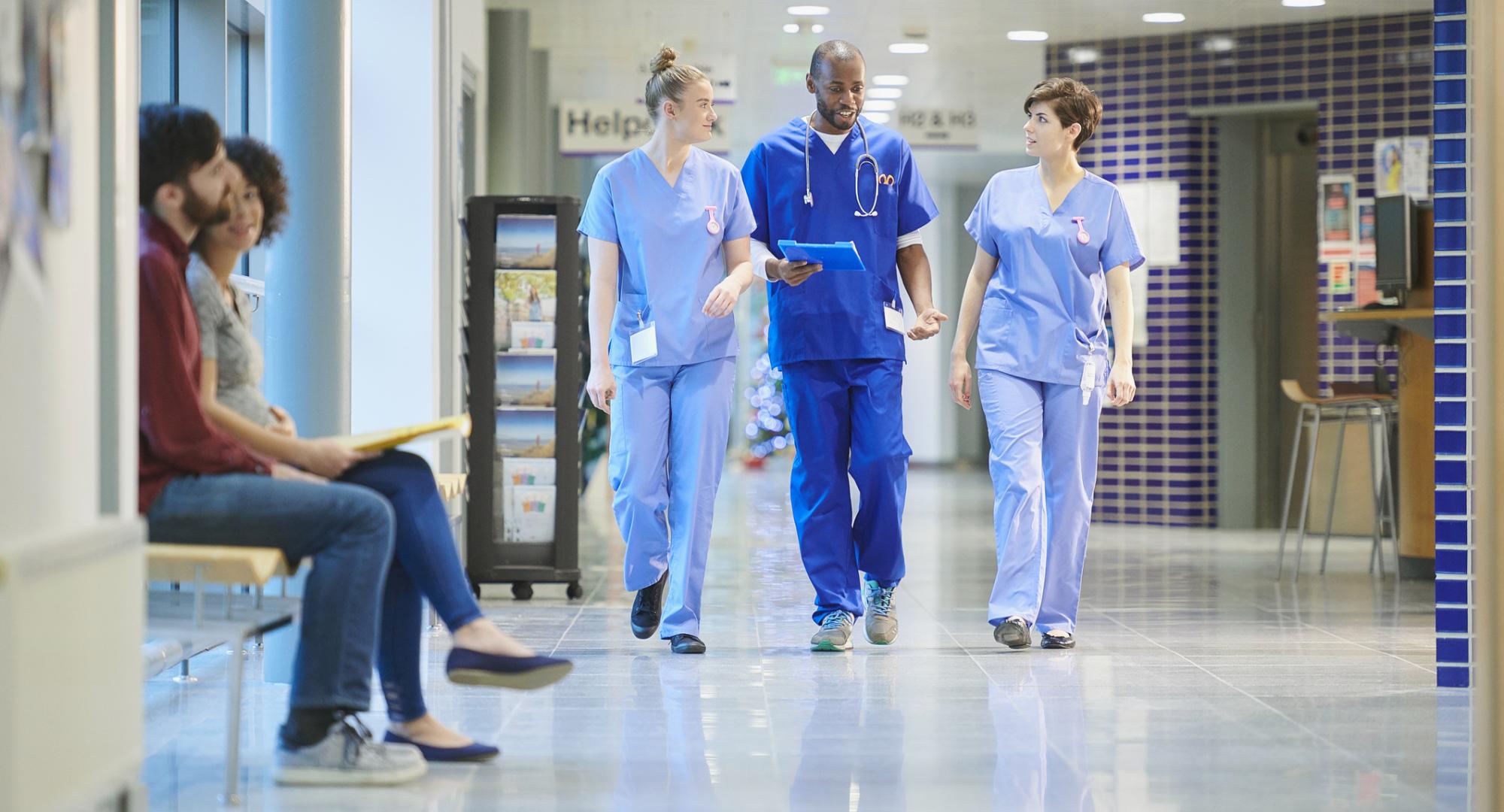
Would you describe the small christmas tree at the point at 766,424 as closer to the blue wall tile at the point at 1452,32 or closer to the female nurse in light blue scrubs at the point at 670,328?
the female nurse in light blue scrubs at the point at 670,328

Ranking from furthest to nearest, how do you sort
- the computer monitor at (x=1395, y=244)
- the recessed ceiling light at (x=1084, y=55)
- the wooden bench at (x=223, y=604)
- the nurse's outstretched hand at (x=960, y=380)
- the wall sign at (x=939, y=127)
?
the wall sign at (x=939, y=127) → the recessed ceiling light at (x=1084, y=55) → the computer monitor at (x=1395, y=244) → the nurse's outstretched hand at (x=960, y=380) → the wooden bench at (x=223, y=604)

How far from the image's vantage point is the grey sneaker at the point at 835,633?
423cm

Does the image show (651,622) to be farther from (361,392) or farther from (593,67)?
(593,67)

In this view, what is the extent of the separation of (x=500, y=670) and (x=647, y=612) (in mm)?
1646

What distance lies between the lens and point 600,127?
10.5 m

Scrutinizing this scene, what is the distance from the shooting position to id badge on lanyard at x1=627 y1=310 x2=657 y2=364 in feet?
13.5

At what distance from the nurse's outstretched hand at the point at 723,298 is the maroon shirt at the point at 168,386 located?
1.67 meters

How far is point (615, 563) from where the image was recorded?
7027 millimetres

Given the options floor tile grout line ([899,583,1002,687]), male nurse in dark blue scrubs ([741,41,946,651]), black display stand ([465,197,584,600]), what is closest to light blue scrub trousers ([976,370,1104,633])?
floor tile grout line ([899,583,1002,687])

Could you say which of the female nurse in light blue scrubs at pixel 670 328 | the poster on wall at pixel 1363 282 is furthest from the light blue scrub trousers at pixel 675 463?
the poster on wall at pixel 1363 282

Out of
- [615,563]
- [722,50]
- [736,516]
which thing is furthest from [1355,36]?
[615,563]

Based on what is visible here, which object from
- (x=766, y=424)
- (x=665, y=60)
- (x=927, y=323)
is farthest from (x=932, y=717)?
(x=766, y=424)

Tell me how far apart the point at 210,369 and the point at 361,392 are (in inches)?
101

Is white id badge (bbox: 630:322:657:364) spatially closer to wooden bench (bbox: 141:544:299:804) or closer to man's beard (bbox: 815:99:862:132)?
man's beard (bbox: 815:99:862:132)
